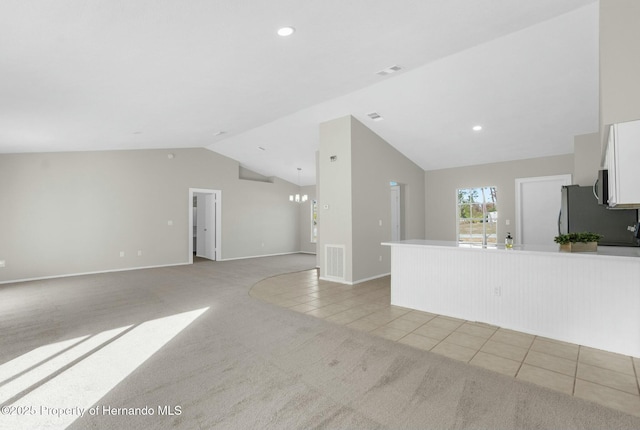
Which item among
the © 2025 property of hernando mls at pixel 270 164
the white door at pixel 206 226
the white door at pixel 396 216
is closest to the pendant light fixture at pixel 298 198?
the © 2025 property of hernando mls at pixel 270 164

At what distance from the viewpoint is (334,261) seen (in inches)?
235

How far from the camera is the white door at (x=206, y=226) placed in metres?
9.13

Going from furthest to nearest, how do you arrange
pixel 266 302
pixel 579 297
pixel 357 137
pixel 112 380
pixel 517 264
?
1. pixel 357 137
2. pixel 266 302
3. pixel 517 264
4. pixel 579 297
5. pixel 112 380

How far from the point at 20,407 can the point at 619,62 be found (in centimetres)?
453

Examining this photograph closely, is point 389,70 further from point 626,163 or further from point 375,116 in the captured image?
point 626,163

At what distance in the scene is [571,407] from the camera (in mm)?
1944

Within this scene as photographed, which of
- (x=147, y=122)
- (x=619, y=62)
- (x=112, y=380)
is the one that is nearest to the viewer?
(x=619, y=62)

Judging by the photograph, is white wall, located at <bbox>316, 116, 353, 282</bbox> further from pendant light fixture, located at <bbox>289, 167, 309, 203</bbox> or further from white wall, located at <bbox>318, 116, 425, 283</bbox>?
pendant light fixture, located at <bbox>289, 167, 309, 203</bbox>

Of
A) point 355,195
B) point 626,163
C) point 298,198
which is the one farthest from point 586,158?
point 298,198

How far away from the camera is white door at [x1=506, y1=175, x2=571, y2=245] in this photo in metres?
6.41

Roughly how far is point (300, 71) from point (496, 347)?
361 cm

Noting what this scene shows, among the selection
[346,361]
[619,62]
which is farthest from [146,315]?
[619,62]

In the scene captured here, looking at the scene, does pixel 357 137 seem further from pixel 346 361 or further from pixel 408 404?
pixel 408 404

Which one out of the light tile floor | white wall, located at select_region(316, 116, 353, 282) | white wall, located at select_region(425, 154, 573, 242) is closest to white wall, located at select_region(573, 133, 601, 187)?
white wall, located at select_region(425, 154, 573, 242)
